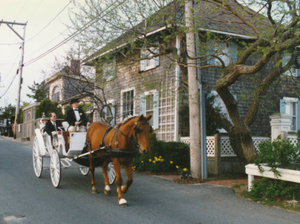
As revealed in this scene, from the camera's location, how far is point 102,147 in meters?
7.53

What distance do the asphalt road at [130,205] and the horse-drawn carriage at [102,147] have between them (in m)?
0.42

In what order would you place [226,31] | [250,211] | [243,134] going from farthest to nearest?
[226,31] < [243,134] < [250,211]

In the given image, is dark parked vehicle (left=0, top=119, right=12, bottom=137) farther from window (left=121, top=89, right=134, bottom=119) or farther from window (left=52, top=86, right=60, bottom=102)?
window (left=121, top=89, right=134, bottom=119)

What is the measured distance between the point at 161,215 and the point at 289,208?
2.68 metres

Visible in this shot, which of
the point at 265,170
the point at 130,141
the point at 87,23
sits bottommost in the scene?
the point at 265,170

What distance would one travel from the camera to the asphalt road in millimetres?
5793

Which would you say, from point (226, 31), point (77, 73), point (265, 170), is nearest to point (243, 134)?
point (265, 170)

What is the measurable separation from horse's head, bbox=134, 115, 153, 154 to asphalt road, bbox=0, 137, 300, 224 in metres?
1.21

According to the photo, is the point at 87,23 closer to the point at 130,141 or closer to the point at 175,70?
the point at 175,70

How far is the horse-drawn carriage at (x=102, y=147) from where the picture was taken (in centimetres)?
678

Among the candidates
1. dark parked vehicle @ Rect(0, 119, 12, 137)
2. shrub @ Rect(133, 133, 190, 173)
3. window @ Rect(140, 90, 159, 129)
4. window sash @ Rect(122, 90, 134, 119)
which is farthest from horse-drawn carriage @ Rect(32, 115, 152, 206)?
dark parked vehicle @ Rect(0, 119, 12, 137)

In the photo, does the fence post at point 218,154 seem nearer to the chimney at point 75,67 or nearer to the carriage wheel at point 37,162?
the carriage wheel at point 37,162

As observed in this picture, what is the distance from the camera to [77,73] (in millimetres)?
16219

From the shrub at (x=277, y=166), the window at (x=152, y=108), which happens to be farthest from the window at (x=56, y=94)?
the shrub at (x=277, y=166)
